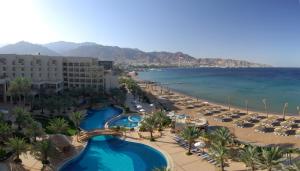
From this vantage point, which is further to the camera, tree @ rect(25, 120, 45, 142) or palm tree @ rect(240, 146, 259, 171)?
tree @ rect(25, 120, 45, 142)

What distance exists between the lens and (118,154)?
2858cm

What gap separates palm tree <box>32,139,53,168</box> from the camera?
A: 75.2 ft

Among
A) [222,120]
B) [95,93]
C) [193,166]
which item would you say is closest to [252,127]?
[222,120]

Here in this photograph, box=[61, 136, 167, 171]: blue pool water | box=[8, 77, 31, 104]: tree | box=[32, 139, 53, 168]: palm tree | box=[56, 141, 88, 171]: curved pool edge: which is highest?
box=[8, 77, 31, 104]: tree

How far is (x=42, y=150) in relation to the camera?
901 inches

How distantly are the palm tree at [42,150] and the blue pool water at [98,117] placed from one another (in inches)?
570

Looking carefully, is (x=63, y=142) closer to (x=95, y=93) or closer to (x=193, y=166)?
Result: (x=193, y=166)

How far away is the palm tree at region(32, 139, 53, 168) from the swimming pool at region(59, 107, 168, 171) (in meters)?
1.86

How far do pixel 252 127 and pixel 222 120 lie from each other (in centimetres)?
542

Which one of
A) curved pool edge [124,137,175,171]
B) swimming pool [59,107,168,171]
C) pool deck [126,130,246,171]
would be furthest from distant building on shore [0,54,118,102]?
pool deck [126,130,246,171]

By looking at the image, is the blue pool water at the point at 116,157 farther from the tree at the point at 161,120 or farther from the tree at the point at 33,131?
the tree at the point at 33,131

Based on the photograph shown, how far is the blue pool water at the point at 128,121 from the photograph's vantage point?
1587 inches

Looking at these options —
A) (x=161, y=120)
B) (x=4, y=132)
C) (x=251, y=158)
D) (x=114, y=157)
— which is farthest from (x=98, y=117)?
(x=251, y=158)

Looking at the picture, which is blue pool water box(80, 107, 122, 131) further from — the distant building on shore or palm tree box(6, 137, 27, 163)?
palm tree box(6, 137, 27, 163)
